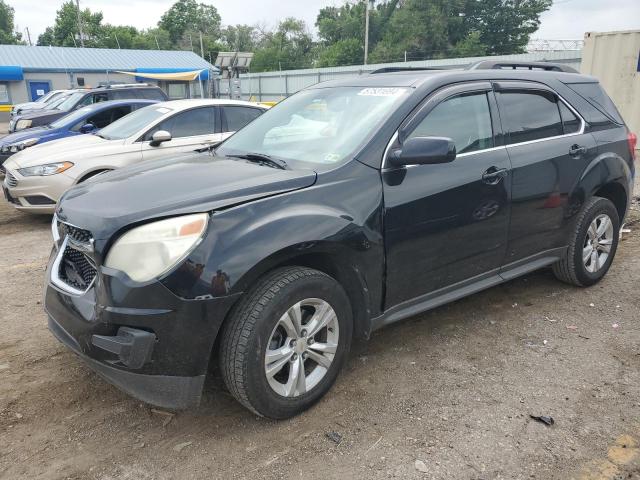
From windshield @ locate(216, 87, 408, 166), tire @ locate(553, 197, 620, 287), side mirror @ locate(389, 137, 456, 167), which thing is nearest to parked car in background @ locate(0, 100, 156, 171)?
windshield @ locate(216, 87, 408, 166)

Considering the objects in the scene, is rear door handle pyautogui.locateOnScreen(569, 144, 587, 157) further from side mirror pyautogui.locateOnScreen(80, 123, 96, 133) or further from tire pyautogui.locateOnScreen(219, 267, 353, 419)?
side mirror pyautogui.locateOnScreen(80, 123, 96, 133)

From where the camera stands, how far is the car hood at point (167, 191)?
2502 mm

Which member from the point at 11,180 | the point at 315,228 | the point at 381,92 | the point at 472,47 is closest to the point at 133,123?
the point at 11,180

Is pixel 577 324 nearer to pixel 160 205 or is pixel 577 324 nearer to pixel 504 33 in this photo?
Result: pixel 160 205

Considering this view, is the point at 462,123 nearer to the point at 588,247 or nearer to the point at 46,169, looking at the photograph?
the point at 588,247

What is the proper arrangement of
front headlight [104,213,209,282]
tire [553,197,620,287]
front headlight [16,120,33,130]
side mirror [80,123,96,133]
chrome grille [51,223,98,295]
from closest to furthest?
1. front headlight [104,213,209,282]
2. chrome grille [51,223,98,295]
3. tire [553,197,620,287]
4. side mirror [80,123,96,133]
5. front headlight [16,120,33,130]

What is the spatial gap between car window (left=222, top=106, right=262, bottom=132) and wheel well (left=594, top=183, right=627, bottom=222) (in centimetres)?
493

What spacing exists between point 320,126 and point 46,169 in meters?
4.71

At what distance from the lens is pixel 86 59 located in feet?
124

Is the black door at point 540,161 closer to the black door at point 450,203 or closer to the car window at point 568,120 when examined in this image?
the car window at point 568,120

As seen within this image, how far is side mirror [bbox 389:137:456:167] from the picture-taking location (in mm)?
2900

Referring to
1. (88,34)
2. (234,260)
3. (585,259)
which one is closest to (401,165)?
(234,260)

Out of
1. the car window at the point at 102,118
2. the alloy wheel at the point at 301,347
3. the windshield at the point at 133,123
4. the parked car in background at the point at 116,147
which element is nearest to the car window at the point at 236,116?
the parked car in background at the point at 116,147

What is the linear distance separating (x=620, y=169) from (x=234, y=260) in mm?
3656
